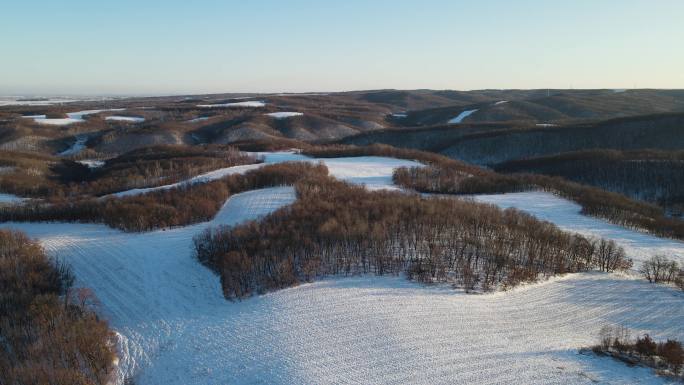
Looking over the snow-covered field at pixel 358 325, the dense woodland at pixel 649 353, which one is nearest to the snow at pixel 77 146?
the snow-covered field at pixel 358 325

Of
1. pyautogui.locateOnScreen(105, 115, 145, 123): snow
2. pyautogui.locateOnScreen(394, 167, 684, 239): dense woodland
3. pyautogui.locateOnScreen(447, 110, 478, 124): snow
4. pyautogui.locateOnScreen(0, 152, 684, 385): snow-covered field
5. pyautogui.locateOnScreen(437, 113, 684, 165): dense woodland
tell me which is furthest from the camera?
pyautogui.locateOnScreen(447, 110, 478, 124): snow

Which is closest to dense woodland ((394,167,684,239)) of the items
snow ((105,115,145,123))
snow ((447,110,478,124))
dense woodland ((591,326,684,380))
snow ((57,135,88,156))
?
dense woodland ((591,326,684,380))

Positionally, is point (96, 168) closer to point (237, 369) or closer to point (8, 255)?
point (8, 255)

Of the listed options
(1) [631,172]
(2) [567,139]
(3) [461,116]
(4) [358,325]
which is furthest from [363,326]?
(3) [461,116]

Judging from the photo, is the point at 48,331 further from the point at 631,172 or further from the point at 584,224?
the point at 631,172

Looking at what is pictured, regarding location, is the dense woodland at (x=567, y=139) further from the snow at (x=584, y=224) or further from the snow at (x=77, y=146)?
the snow at (x=77, y=146)

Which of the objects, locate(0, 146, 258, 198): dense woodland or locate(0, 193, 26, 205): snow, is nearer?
locate(0, 193, 26, 205): snow

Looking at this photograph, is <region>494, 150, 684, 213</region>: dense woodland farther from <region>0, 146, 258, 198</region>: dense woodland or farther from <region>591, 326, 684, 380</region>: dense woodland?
<region>0, 146, 258, 198</region>: dense woodland
